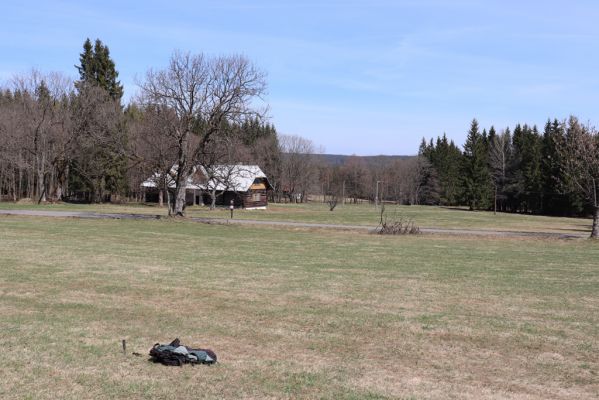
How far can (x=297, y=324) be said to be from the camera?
9547 millimetres

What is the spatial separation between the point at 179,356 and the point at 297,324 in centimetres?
290

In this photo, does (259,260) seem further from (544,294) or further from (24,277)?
(544,294)

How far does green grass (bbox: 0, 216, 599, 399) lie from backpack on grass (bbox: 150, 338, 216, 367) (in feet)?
0.45

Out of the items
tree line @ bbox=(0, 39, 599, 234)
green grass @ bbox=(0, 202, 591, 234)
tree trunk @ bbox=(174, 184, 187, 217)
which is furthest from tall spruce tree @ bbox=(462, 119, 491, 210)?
tree trunk @ bbox=(174, 184, 187, 217)

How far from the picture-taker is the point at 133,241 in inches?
964

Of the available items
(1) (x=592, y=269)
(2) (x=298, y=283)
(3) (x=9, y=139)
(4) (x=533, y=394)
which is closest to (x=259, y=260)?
(2) (x=298, y=283)

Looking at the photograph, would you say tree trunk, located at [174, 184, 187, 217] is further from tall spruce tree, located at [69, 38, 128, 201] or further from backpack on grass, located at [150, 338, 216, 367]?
backpack on grass, located at [150, 338, 216, 367]

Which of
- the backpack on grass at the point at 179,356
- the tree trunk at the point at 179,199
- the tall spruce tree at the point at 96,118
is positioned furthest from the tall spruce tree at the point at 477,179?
the backpack on grass at the point at 179,356

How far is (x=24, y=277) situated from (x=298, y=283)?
6485mm

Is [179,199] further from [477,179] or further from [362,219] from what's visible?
[477,179]

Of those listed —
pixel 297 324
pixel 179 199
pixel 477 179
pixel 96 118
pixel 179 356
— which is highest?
pixel 96 118

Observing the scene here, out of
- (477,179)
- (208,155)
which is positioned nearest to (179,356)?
(208,155)

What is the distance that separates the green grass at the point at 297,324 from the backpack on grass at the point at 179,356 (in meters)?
0.14

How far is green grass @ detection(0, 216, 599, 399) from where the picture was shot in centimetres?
653
